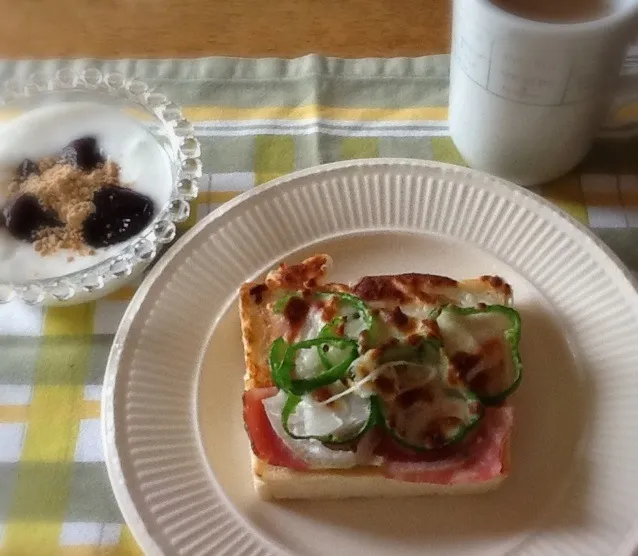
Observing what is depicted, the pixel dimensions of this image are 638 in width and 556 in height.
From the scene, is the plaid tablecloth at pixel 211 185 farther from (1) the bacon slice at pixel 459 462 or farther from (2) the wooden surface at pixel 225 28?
(1) the bacon slice at pixel 459 462

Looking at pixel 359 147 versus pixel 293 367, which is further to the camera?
pixel 359 147

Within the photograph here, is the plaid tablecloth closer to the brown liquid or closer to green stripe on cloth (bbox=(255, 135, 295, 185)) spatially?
green stripe on cloth (bbox=(255, 135, 295, 185))

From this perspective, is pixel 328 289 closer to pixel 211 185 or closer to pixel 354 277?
pixel 354 277

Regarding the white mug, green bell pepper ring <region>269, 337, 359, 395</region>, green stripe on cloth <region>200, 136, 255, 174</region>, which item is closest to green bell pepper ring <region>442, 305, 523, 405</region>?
green bell pepper ring <region>269, 337, 359, 395</region>

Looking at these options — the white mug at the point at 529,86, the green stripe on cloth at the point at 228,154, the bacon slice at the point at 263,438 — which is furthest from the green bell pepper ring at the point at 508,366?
the green stripe on cloth at the point at 228,154

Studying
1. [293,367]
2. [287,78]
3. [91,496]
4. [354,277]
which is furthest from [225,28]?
[91,496]

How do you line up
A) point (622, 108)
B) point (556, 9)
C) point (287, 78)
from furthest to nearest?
point (287, 78), point (622, 108), point (556, 9)

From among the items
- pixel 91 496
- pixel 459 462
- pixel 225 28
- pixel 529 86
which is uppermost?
pixel 529 86
